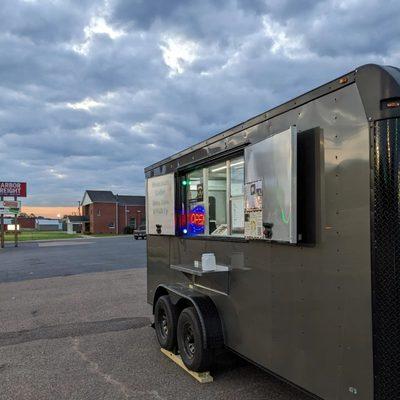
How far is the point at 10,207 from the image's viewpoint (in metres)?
37.8

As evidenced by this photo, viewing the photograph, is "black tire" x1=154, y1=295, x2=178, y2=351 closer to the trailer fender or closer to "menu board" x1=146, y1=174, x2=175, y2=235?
the trailer fender

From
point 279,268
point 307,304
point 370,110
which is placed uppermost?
point 370,110

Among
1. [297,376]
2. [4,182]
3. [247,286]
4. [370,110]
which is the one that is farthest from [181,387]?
[4,182]

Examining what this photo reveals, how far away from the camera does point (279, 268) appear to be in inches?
141

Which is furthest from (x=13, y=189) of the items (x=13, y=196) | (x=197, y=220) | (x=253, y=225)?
(x=253, y=225)

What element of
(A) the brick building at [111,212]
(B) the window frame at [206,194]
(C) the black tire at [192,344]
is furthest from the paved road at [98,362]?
(A) the brick building at [111,212]

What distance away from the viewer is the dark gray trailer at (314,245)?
260cm

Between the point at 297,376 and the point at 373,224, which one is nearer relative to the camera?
the point at 373,224

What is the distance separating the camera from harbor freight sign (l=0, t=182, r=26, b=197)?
39.5 meters

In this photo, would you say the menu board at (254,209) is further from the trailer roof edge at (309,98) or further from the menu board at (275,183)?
the trailer roof edge at (309,98)

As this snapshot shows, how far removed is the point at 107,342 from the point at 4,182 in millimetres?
37475

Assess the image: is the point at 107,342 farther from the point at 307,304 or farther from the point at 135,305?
the point at 307,304

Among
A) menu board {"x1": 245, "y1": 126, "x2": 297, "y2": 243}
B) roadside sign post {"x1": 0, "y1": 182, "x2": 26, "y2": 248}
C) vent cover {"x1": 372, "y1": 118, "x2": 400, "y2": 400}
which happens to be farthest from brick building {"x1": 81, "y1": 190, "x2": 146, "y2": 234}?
vent cover {"x1": 372, "y1": 118, "x2": 400, "y2": 400}

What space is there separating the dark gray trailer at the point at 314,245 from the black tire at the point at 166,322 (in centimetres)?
52
